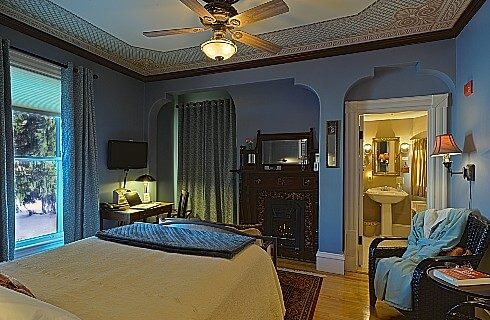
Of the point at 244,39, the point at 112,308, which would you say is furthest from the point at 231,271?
the point at 244,39

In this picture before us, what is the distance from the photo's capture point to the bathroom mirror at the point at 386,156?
6.44 metres

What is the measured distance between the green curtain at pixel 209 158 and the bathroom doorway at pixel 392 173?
264 cm

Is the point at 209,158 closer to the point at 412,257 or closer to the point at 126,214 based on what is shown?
the point at 126,214

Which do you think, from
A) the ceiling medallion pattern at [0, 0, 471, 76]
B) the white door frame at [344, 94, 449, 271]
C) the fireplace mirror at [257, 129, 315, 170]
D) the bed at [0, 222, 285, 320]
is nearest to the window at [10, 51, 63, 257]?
the ceiling medallion pattern at [0, 0, 471, 76]

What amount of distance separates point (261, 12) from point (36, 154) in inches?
118

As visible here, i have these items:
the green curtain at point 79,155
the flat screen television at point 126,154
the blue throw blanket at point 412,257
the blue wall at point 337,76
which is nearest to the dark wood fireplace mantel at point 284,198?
the blue wall at point 337,76

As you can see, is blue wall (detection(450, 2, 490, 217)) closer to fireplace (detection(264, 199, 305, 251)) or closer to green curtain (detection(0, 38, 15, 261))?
fireplace (detection(264, 199, 305, 251))

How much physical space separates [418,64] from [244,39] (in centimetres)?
218

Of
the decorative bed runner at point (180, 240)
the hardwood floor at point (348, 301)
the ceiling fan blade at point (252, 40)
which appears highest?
the ceiling fan blade at point (252, 40)

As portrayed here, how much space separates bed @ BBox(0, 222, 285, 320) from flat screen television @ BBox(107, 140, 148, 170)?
2.38m

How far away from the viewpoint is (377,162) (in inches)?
259

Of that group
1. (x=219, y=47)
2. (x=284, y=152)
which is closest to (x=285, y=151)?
(x=284, y=152)

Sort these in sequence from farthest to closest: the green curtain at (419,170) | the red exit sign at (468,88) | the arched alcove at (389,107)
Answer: the green curtain at (419,170) → the arched alcove at (389,107) → the red exit sign at (468,88)

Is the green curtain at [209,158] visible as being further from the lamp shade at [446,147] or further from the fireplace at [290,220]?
the lamp shade at [446,147]
